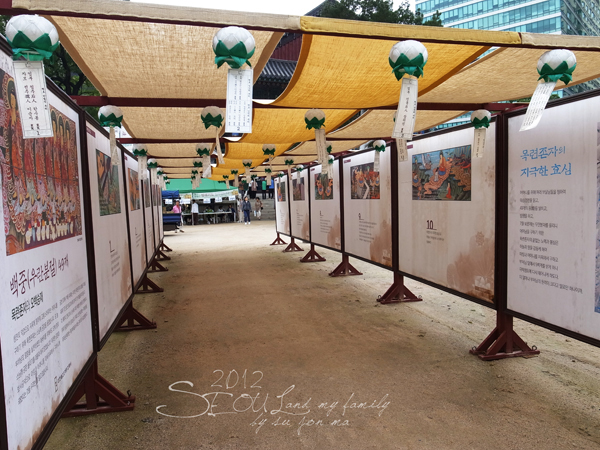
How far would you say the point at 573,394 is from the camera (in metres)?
3.03

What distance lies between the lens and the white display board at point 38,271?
1.53 meters

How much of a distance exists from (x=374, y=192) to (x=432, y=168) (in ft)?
5.49

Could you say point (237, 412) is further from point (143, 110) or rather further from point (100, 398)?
point (143, 110)

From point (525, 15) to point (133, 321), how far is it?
62184 mm

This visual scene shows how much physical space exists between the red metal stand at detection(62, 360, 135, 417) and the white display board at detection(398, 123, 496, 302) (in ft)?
10.1

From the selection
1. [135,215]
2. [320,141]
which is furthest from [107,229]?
[135,215]

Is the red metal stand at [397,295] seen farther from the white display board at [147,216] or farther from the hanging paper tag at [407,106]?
the white display board at [147,216]

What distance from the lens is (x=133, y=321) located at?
5.02 meters

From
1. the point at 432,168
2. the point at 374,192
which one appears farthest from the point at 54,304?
the point at 374,192

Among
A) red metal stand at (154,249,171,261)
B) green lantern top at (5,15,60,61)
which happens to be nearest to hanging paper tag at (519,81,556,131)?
green lantern top at (5,15,60,61)

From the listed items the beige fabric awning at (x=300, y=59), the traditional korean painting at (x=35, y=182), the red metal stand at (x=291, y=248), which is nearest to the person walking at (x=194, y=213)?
the red metal stand at (x=291, y=248)

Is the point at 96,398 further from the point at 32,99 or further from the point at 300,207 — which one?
the point at 300,207

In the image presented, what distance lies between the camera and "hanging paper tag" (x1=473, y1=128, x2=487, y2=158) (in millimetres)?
3670

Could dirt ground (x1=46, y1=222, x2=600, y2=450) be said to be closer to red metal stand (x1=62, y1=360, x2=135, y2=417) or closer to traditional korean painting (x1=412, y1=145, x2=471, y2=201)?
red metal stand (x1=62, y1=360, x2=135, y2=417)
